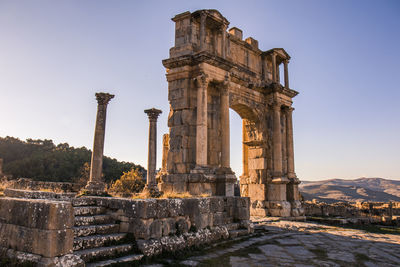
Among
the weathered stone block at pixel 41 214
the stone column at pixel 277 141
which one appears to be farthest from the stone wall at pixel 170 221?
the stone column at pixel 277 141

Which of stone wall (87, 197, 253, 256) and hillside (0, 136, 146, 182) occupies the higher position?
hillside (0, 136, 146, 182)

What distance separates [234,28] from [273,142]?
5.59 metres

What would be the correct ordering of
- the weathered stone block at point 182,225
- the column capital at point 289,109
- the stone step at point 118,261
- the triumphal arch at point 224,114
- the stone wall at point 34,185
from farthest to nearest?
the column capital at point 289,109, the stone wall at point 34,185, the triumphal arch at point 224,114, the weathered stone block at point 182,225, the stone step at point 118,261

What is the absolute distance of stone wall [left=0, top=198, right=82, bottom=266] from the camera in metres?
3.66

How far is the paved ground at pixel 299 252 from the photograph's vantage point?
5277mm

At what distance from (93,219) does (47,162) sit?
33.5 meters

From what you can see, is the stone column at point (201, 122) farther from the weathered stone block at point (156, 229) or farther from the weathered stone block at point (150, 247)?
the weathered stone block at point (150, 247)

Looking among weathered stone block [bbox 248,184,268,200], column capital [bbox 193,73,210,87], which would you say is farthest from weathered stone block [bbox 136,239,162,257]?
weathered stone block [bbox 248,184,268,200]

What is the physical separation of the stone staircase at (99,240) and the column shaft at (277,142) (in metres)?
10.2

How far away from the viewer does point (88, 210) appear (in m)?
5.30

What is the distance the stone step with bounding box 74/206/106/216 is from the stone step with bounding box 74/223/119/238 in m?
0.37

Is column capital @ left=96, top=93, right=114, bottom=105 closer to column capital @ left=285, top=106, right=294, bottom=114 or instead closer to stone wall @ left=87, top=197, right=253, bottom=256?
column capital @ left=285, top=106, right=294, bottom=114

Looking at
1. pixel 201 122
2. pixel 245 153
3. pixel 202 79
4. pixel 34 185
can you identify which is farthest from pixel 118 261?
pixel 34 185

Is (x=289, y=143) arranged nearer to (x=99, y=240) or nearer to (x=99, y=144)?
(x=99, y=144)
